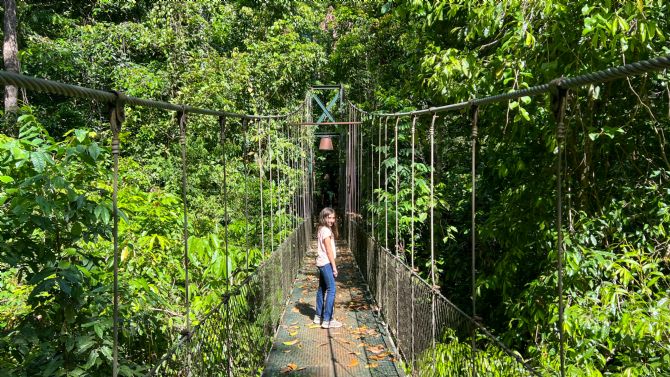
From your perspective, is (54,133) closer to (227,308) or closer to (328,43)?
(328,43)

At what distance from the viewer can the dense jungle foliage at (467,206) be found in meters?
1.58

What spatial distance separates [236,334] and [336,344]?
1315 mm

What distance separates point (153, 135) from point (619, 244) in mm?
5538

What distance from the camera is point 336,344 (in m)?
3.60

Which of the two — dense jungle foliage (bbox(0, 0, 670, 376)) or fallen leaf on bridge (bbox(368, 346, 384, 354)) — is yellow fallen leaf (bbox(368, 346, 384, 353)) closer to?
fallen leaf on bridge (bbox(368, 346, 384, 354))

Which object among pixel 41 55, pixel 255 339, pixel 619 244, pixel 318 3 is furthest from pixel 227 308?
pixel 318 3

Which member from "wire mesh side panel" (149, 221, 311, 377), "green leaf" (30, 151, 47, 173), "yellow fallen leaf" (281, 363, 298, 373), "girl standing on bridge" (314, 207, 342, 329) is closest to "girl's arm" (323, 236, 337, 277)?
"girl standing on bridge" (314, 207, 342, 329)

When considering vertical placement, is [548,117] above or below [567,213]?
above

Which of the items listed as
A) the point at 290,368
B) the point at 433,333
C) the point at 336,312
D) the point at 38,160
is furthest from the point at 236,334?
the point at 336,312

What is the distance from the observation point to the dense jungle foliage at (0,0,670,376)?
1.58m

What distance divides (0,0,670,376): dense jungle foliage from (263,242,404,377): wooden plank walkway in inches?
25.1

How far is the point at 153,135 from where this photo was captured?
650 centimetres

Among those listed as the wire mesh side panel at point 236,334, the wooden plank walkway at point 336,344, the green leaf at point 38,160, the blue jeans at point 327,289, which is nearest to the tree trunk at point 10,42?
the wooden plank walkway at point 336,344

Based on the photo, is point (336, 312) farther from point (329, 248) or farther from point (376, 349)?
point (376, 349)
